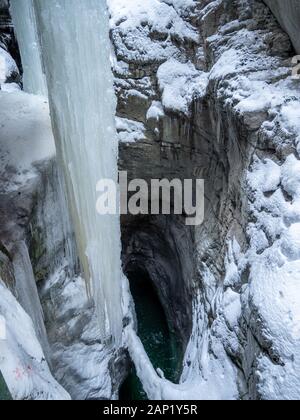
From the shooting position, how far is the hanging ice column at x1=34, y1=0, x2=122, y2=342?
5.21m

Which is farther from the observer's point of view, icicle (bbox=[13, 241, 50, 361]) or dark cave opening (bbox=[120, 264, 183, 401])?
dark cave opening (bbox=[120, 264, 183, 401])

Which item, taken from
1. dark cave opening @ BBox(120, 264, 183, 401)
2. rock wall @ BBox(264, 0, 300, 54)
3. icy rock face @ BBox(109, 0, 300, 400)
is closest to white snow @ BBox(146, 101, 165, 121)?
icy rock face @ BBox(109, 0, 300, 400)

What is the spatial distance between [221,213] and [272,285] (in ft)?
8.03

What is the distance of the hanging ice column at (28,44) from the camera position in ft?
36.4

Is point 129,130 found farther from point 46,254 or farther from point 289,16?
point 289,16

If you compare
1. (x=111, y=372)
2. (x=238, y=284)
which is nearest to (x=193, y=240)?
(x=238, y=284)

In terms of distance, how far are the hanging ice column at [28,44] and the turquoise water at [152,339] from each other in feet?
26.2

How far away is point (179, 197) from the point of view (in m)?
8.12

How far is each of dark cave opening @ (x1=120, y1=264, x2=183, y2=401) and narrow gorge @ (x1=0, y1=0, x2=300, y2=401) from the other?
0.07 meters

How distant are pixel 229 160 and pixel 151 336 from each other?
19.1 ft

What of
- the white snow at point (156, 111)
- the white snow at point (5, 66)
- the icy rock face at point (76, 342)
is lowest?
the icy rock face at point (76, 342)

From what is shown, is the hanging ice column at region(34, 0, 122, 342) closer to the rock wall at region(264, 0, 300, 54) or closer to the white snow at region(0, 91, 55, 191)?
the white snow at region(0, 91, 55, 191)

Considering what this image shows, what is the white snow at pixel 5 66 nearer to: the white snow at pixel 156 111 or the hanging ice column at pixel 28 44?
the hanging ice column at pixel 28 44

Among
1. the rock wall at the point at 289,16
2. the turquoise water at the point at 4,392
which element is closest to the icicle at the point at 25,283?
the turquoise water at the point at 4,392
